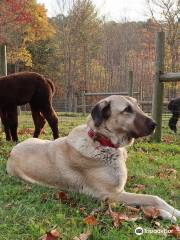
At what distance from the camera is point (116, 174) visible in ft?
14.3

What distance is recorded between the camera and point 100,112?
4414 millimetres

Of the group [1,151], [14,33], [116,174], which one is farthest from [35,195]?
[14,33]

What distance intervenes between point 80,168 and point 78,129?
1.52ft

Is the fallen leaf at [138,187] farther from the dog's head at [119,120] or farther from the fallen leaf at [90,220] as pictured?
the fallen leaf at [90,220]

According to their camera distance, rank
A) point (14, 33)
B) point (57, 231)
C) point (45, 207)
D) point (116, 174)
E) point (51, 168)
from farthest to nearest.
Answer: point (14, 33) → point (51, 168) → point (116, 174) → point (45, 207) → point (57, 231)

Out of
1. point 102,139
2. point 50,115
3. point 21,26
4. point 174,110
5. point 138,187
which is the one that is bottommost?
point 174,110

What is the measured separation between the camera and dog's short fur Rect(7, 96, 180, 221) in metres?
4.34

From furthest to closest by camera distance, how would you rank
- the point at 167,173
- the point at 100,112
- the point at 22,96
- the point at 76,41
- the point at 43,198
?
the point at 76,41 < the point at 22,96 < the point at 167,173 < the point at 100,112 < the point at 43,198

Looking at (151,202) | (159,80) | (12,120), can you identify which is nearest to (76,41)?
(159,80)

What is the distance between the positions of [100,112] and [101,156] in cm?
45

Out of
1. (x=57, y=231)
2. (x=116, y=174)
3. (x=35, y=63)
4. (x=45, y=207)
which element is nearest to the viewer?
(x=57, y=231)

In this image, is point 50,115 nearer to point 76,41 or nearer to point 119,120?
point 119,120

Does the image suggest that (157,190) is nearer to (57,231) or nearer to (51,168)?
(51,168)

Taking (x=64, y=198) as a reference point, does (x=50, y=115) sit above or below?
above
